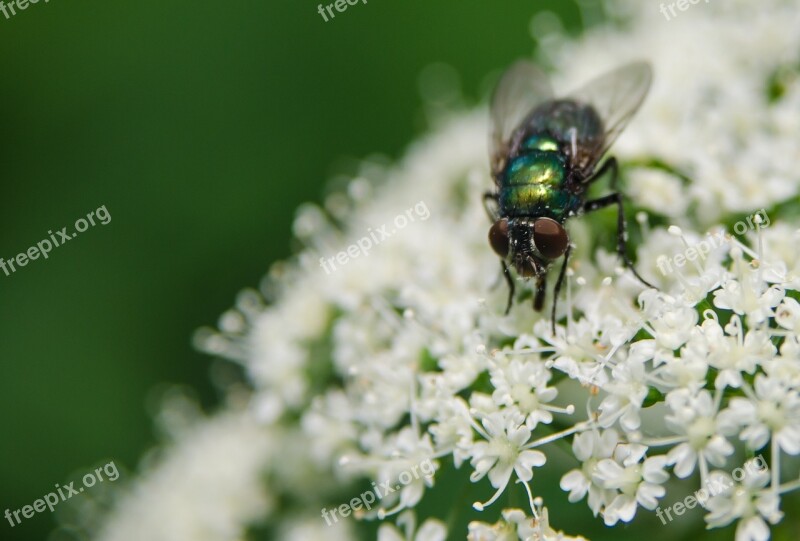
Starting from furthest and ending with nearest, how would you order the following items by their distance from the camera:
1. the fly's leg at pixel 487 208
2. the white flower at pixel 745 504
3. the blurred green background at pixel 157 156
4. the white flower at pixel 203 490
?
the blurred green background at pixel 157 156 → the white flower at pixel 203 490 → the fly's leg at pixel 487 208 → the white flower at pixel 745 504

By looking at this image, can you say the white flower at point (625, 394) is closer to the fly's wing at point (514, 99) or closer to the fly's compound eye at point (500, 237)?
the fly's compound eye at point (500, 237)

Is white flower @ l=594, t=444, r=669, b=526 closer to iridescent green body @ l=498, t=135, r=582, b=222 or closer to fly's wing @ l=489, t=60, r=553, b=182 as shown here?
iridescent green body @ l=498, t=135, r=582, b=222

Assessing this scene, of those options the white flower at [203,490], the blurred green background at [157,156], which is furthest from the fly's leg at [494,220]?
the blurred green background at [157,156]

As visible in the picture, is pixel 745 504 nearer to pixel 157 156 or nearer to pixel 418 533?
pixel 418 533

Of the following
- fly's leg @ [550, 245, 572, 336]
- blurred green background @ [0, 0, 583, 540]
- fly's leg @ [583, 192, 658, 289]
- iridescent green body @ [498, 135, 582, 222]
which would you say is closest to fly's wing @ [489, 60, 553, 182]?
iridescent green body @ [498, 135, 582, 222]

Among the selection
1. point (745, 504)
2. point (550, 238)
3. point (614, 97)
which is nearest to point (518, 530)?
point (745, 504)

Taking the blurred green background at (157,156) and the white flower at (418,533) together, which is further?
the blurred green background at (157,156)

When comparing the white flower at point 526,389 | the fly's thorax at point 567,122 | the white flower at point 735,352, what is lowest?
the white flower at point 735,352

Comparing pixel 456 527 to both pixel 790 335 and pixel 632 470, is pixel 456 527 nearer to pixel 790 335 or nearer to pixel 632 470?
pixel 632 470
